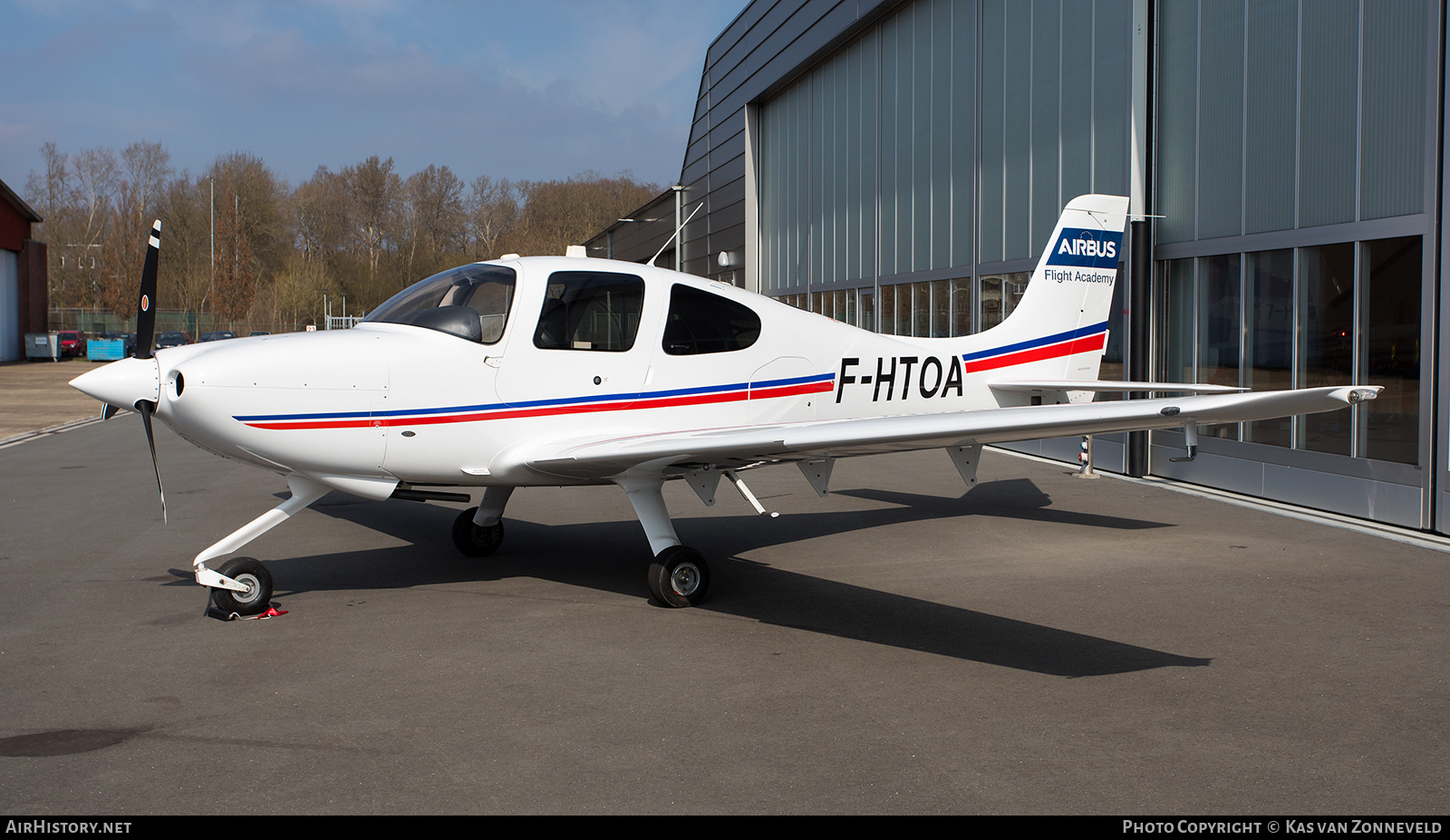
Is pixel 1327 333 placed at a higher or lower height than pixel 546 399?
higher

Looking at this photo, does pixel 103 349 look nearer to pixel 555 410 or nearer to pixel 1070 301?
pixel 555 410

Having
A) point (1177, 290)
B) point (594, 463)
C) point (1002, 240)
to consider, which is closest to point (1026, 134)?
point (1002, 240)

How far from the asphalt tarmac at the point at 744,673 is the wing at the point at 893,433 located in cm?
91

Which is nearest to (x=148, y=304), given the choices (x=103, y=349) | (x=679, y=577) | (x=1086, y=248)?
(x=679, y=577)

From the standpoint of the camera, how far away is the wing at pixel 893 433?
401 cm

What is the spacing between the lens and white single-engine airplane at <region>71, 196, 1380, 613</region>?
536 cm

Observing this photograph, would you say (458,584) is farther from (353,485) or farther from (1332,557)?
(1332,557)

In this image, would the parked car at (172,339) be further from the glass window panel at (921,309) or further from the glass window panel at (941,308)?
the glass window panel at (941,308)

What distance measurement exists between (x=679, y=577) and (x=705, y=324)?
5.48 ft

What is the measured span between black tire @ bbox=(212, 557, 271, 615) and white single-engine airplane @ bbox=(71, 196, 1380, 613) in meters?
0.01

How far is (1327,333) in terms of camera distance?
30.6 ft

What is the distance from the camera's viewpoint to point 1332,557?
7.28 metres

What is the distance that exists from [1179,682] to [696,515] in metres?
5.21

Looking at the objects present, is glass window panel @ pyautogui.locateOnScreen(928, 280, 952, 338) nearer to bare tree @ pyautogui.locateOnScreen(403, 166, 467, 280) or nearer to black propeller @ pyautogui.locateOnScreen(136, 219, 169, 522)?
black propeller @ pyautogui.locateOnScreen(136, 219, 169, 522)
